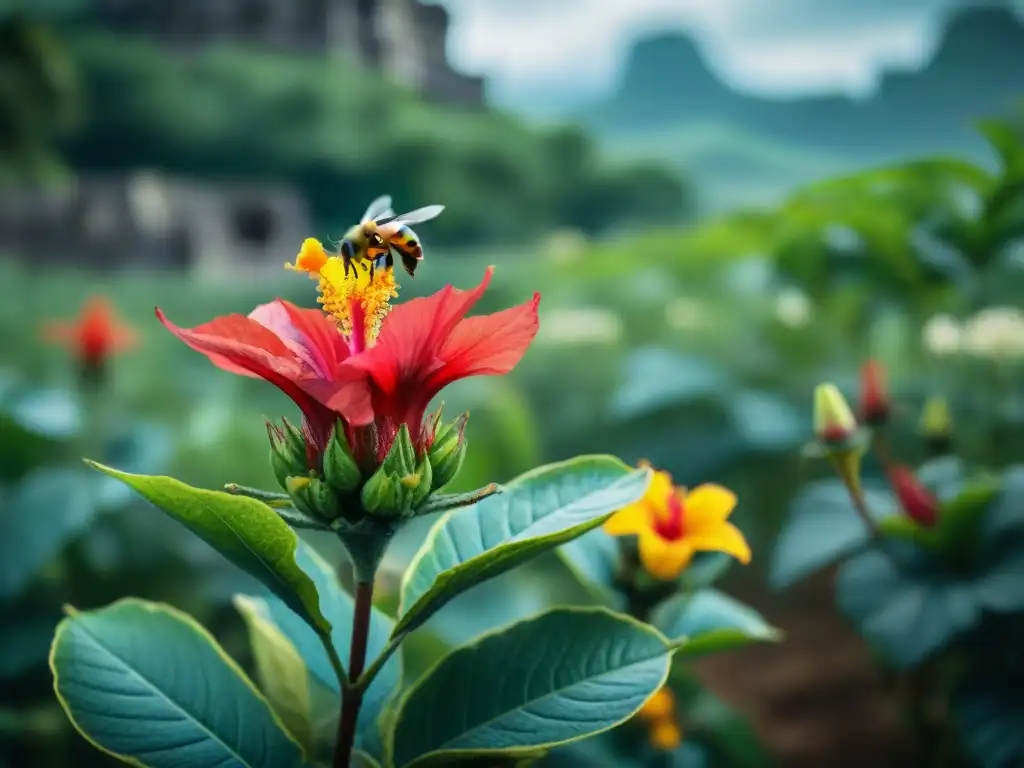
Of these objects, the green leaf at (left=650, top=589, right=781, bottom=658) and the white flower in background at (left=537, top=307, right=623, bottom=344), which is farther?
the white flower in background at (left=537, top=307, right=623, bottom=344)

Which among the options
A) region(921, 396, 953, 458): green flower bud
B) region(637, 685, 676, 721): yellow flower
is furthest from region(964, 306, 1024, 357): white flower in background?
region(637, 685, 676, 721): yellow flower

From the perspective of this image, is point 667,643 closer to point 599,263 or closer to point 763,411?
point 763,411

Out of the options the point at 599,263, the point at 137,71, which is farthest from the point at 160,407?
the point at 137,71

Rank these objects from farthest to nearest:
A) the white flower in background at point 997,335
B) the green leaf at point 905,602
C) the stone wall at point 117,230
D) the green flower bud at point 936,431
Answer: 1. the stone wall at point 117,230
2. the white flower in background at point 997,335
3. the green flower bud at point 936,431
4. the green leaf at point 905,602

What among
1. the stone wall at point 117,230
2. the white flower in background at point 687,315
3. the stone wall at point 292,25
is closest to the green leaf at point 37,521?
the white flower in background at point 687,315

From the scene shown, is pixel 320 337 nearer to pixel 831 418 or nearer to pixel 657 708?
pixel 831 418

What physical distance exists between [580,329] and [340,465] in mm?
818

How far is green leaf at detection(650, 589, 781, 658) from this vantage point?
0.88ft

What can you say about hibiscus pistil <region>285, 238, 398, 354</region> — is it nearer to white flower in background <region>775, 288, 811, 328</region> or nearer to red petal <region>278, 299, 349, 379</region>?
red petal <region>278, 299, 349, 379</region>

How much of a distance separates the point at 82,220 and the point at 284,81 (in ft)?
5.41

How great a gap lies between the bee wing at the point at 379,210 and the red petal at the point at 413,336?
1.4 inches

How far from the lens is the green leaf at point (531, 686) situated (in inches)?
8.6

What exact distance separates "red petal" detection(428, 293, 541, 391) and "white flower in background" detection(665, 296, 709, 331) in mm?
802

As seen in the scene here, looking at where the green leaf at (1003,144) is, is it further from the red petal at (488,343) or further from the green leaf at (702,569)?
the red petal at (488,343)
